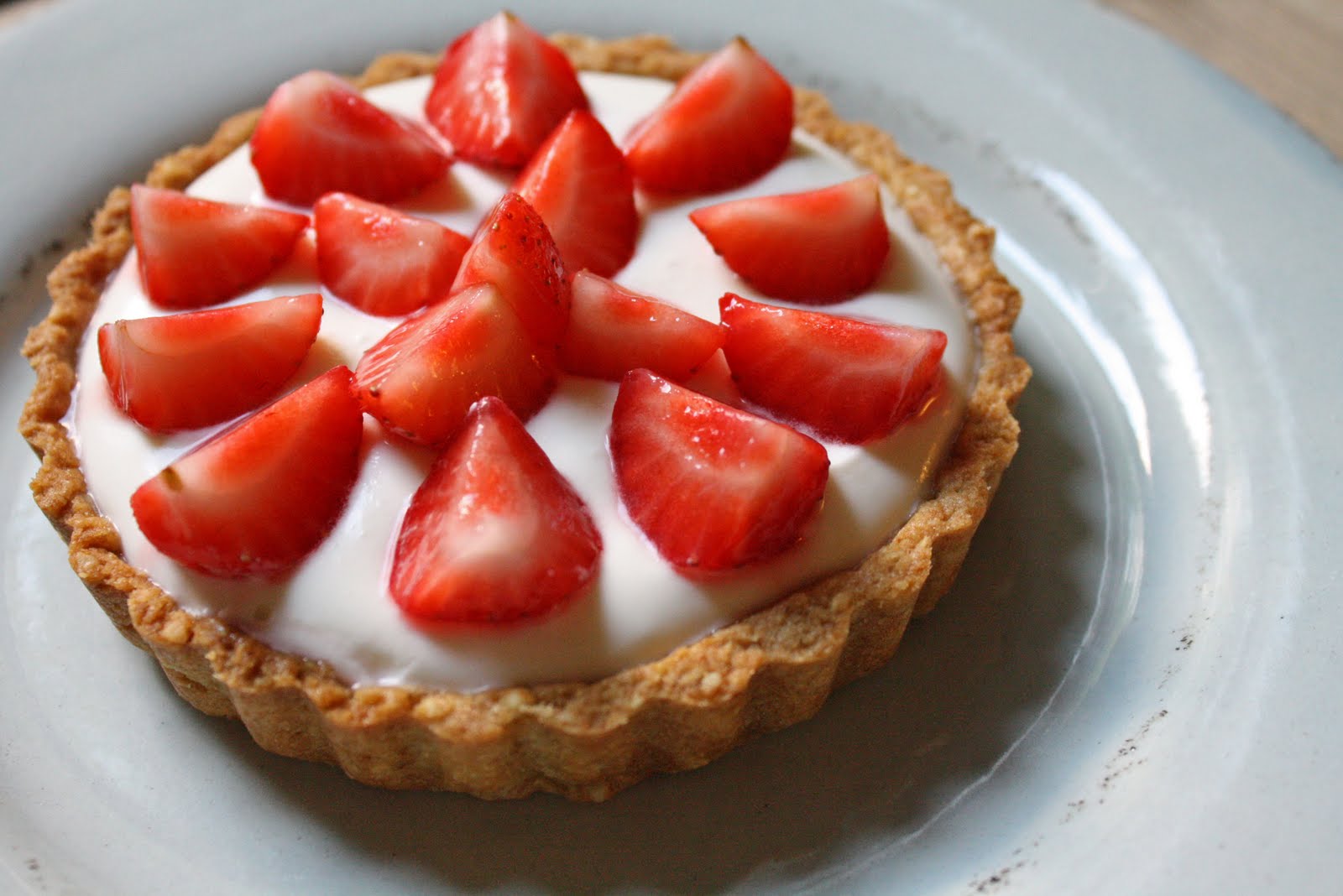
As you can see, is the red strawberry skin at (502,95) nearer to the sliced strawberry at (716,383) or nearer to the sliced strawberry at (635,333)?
the sliced strawberry at (635,333)

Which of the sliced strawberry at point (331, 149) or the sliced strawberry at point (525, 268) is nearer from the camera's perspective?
the sliced strawberry at point (525, 268)

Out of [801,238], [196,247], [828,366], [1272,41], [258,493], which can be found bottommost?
[258,493]

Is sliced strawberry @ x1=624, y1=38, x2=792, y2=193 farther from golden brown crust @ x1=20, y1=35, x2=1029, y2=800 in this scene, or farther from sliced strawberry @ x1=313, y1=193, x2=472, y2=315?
golden brown crust @ x1=20, y1=35, x2=1029, y2=800

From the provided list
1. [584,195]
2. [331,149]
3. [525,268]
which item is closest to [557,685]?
[525,268]

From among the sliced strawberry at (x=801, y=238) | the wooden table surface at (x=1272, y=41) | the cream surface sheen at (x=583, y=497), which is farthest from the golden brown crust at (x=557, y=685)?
the wooden table surface at (x=1272, y=41)

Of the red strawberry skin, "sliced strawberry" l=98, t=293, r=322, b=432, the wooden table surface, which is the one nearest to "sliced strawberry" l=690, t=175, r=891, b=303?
the red strawberry skin

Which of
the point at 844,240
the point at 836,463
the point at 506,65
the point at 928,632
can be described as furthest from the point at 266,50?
the point at 928,632

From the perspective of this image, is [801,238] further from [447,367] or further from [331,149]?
[331,149]
